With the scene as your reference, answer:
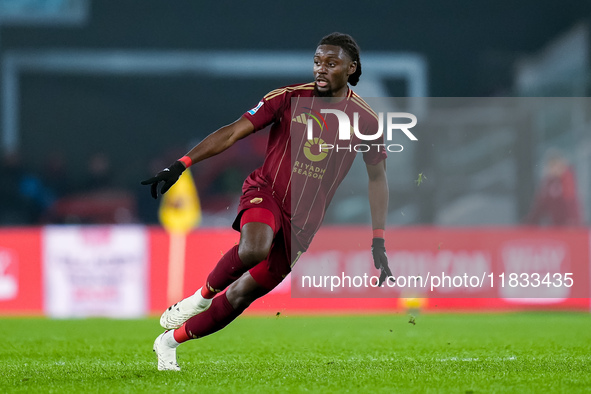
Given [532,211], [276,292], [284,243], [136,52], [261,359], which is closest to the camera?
[284,243]

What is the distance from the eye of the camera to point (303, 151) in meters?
5.26

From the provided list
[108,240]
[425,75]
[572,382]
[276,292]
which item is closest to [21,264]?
[108,240]

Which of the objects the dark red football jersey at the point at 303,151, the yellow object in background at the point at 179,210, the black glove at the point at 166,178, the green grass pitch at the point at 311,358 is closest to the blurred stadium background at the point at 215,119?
the yellow object in background at the point at 179,210

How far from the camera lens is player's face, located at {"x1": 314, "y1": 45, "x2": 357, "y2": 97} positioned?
5.25m

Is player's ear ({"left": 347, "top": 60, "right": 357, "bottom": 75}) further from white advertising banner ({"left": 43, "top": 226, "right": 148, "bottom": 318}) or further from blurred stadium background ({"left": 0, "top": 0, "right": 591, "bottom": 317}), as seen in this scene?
white advertising banner ({"left": 43, "top": 226, "right": 148, "bottom": 318})

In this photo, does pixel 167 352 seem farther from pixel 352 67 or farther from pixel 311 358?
pixel 352 67

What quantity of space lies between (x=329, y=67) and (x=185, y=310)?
166cm

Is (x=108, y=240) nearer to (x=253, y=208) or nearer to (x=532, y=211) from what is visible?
(x=532, y=211)

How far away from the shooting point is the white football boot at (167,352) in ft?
17.4

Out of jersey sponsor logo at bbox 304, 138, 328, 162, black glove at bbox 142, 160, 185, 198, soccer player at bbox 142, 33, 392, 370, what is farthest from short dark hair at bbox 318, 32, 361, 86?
black glove at bbox 142, 160, 185, 198

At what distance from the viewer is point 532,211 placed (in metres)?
12.4

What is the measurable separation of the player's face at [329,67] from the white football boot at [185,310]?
4.61ft

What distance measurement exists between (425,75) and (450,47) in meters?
0.87

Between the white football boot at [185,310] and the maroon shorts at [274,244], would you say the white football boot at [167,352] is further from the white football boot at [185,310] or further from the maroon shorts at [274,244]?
the maroon shorts at [274,244]
